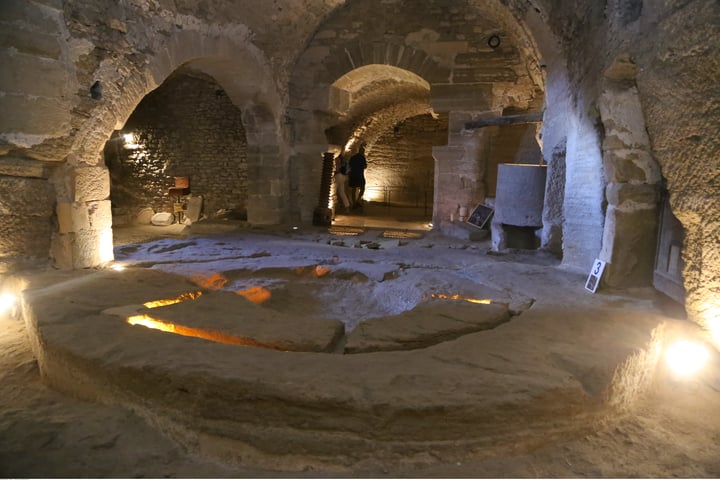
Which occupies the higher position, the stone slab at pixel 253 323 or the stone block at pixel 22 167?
the stone block at pixel 22 167

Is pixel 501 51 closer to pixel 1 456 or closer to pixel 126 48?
pixel 126 48

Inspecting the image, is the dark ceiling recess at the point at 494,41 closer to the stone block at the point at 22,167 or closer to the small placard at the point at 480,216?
the small placard at the point at 480,216

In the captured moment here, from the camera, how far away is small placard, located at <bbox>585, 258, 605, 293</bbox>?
13.5 feet

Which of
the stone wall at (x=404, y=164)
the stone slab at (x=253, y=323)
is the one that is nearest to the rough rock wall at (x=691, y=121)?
the stone slab at (x=253, y=323)

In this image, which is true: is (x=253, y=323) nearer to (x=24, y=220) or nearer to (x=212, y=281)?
(x=212, y=281)

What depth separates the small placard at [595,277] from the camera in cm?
412

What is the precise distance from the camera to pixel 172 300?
388cm

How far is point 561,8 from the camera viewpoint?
527cm

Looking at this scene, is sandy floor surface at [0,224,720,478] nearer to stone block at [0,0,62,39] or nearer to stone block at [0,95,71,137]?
Answer: stone block at [0,95,71,137]

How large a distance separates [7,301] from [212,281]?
190cm

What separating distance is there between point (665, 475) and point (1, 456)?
3194mm

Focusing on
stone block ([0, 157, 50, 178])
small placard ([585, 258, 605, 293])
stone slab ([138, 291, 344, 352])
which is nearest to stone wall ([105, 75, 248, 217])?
stone block ([0, 157, 50, 178])

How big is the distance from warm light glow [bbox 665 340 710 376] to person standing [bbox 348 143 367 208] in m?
10.1

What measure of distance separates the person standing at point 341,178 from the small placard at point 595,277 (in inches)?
304
